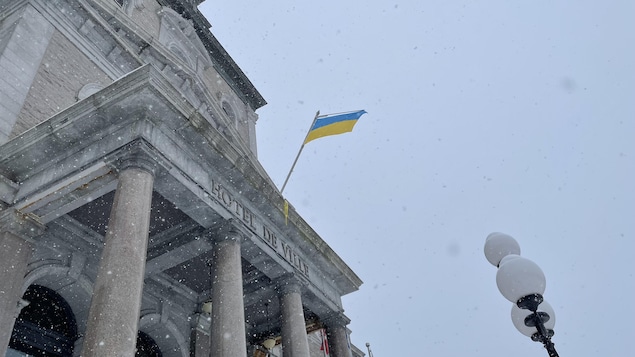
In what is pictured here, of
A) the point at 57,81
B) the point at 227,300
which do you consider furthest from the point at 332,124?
the point at 227,300

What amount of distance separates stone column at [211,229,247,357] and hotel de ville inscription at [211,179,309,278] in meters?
0.64

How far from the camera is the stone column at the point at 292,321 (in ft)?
37.4

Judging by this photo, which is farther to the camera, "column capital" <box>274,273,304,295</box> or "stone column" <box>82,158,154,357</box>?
"column capital" <box>274,273,304,295</box>

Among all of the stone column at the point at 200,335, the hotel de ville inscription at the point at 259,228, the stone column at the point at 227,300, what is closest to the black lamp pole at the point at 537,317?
the stone column at the point at 227,300

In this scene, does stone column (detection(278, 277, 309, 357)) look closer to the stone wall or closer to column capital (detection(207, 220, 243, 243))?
column capital (detection(207, 220, 243, 243))

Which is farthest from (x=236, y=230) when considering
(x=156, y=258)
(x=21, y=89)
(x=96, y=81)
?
(x=96, y=81)

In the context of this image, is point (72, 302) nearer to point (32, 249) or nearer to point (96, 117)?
point (32, 249)

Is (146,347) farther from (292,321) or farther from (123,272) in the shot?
(123,272)

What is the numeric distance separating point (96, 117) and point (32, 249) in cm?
276

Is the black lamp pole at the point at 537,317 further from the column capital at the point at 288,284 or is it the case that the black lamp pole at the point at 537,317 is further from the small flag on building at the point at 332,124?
the small flag on building at the point at 332,124

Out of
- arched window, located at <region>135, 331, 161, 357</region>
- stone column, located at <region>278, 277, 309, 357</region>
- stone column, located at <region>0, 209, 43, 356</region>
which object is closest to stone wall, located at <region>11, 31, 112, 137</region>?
stone column, located at <region>0, 209, 43, 356</region>

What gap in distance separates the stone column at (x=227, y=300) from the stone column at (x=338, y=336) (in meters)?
4.48

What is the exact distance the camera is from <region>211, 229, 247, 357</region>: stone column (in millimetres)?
9070

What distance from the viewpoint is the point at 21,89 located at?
1089 cm
